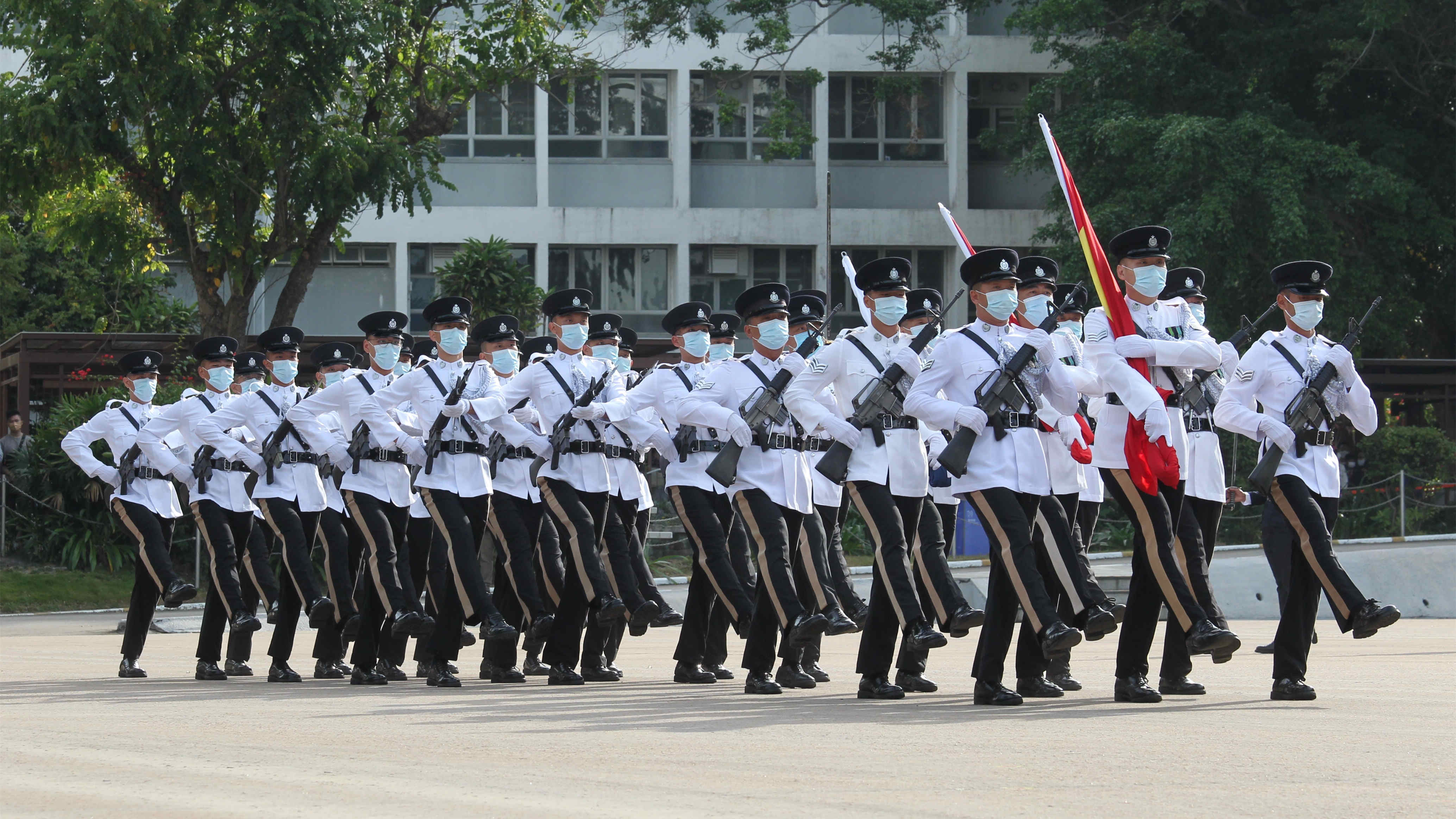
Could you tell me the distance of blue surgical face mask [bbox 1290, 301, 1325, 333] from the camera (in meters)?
9.66

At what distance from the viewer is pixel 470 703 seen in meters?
9.88

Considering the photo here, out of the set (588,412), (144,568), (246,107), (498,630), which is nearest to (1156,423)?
(588,412)

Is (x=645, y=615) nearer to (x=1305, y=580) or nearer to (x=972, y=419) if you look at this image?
(x=972, y=419)

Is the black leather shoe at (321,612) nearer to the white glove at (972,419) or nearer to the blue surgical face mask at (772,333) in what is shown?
the blue surgical face mask at (772,333)

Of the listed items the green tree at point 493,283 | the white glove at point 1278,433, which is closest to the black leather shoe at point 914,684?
the white glove at point 1278,433

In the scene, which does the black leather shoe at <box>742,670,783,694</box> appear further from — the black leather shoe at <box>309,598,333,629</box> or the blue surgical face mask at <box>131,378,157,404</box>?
the blue surgical face mask at <box>131,378,157,404</box>

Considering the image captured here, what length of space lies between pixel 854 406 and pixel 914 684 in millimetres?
1433

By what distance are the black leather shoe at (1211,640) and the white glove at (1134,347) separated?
51.1 inches

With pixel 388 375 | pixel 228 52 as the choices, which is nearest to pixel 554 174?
pixel 228 52

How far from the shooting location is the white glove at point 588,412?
11.3 m

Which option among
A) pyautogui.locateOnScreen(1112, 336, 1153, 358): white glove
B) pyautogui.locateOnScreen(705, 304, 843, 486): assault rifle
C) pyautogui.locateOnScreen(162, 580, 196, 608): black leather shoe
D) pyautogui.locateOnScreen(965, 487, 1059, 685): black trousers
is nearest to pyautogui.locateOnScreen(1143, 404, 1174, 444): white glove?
pyautogui.locateOnScreen(1112, 336, 1153, 358): white glove

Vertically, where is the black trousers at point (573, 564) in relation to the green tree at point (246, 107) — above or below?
below

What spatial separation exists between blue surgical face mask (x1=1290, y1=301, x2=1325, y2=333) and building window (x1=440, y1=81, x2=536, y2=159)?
94.5 feet

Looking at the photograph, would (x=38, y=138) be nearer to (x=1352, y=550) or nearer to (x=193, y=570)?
(x=193, y=570)
